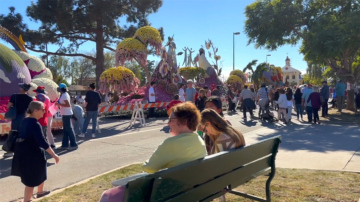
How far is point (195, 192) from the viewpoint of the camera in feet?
10.0

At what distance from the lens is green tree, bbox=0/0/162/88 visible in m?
26.0

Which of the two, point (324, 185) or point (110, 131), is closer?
point (324, 185)

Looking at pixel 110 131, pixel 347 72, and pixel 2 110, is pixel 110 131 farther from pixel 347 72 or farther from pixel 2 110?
pixel 347 72

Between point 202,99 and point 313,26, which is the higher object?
point 313,26

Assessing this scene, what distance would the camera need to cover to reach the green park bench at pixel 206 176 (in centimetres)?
253

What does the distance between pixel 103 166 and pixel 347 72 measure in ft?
52.1

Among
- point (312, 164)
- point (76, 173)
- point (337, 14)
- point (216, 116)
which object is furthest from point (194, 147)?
point (337, 14)

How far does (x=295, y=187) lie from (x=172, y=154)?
2760mm

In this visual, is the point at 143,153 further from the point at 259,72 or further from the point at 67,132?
the point at 259,72

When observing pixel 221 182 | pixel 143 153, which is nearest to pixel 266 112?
pixel 143 153

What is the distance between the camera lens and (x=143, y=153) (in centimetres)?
821

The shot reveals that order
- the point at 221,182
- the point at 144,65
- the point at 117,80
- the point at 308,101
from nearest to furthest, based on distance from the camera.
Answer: the point at 221,182
the point at 308,101
the point at 117,80
the point at 144,65

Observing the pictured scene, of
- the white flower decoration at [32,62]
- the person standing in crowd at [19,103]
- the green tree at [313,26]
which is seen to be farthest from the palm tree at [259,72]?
the person standing in crowd at [19,103]

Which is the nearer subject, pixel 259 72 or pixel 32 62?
pixel 32 62
